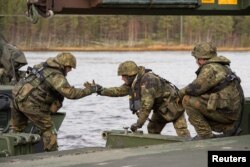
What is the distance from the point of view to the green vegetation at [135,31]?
254 feet

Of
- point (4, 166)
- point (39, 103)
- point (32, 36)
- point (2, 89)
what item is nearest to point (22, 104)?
point (39, 103)

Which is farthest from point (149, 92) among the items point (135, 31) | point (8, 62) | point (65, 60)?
point (135, 31)

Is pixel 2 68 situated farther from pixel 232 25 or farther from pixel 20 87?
pixel 232 25

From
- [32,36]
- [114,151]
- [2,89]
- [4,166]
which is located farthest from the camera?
[32,36]

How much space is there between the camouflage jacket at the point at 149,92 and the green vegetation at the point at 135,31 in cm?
6509

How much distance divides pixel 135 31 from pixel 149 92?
229 feet

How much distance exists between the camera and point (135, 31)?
79.6 m

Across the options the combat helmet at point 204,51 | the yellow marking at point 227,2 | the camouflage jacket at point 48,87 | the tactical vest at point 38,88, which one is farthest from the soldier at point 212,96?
the tactical vest at point 38,88

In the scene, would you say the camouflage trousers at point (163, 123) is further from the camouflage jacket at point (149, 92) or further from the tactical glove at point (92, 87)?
the tactical glove at point (92, 87)

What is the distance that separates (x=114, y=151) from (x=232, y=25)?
7140 cm

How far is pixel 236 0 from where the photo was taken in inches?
357

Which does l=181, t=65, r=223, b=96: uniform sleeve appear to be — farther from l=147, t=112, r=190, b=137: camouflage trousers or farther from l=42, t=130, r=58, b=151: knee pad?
l=42, t=130, r=58, b=151: knee pad

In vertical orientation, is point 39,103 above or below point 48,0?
below

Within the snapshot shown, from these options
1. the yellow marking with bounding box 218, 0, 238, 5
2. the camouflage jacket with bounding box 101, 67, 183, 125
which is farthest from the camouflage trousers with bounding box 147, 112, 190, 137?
the yellow marking with bounding box 218, 0, 238, 5
